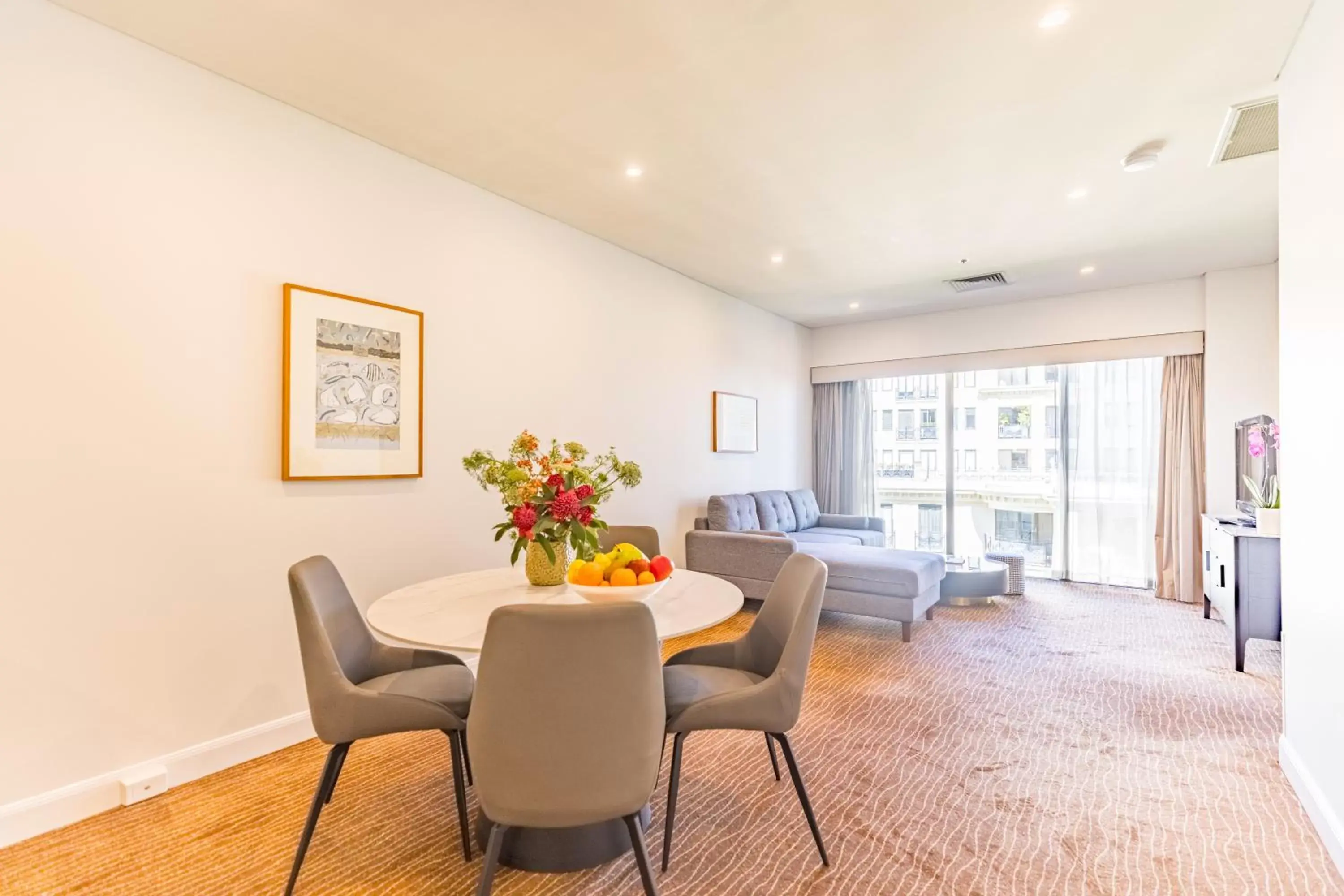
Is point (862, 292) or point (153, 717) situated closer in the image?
point (153, 717)

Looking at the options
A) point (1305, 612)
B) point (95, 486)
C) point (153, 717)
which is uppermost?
point (95, 486)

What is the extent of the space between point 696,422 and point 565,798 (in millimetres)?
3916

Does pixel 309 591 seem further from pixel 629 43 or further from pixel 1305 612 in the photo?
pixel 1305 612

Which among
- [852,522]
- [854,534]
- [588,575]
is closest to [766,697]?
[588,575]

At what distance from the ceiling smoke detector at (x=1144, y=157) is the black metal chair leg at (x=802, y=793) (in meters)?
3.18

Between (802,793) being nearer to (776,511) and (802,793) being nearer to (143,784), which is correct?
(143,784)

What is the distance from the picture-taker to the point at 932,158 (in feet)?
10.2

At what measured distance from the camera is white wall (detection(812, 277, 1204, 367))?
17.1ft

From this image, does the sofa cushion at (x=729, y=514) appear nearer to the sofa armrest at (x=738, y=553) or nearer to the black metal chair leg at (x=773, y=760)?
the sofa armrest at (x=738, y=553)

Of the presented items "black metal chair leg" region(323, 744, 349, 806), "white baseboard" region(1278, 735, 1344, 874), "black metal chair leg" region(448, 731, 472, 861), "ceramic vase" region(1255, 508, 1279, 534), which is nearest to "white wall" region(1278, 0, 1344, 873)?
"white baseboard" region(1278, 735, 1344, 874)

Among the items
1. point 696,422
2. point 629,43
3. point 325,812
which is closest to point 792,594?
point 325,812

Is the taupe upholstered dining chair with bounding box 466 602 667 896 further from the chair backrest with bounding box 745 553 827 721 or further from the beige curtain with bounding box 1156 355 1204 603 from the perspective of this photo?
the beige curtain with bounding box 1156 355 1204 603

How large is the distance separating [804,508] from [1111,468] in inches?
108

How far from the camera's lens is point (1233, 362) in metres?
4.88
